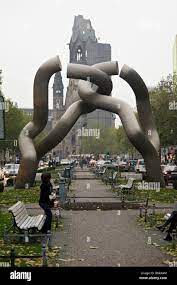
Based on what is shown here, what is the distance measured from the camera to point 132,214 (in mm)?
19688

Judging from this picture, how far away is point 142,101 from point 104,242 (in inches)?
797

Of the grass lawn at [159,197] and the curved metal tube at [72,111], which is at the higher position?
the curved metal tube at [72,111]

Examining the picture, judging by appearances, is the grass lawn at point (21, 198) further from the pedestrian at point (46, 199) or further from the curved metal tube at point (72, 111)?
the pedestrian at point (46, 199)

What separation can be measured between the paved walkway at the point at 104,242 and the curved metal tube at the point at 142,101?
1342 centimetres

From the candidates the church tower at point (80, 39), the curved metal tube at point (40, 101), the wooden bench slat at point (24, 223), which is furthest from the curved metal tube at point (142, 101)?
the church tower at point (80, 39)

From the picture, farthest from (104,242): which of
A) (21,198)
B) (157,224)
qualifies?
(21,198)

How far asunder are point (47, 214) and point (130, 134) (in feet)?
57.7

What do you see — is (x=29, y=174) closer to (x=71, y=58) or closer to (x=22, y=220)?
(x=22, y=220)

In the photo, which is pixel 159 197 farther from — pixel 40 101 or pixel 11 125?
pixel 11 125

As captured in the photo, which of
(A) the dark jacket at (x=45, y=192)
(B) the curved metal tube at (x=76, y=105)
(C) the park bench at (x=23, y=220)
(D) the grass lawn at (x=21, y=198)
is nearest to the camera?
(C) the park bench at (x=23, y=220)

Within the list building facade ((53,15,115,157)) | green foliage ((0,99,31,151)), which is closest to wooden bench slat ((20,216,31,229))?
green foliage ((0,99,31,151))

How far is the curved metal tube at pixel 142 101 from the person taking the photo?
32469 mm

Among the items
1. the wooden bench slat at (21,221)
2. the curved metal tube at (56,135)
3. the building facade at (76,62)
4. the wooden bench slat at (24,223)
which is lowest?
the wooden bench slat at (24,223)

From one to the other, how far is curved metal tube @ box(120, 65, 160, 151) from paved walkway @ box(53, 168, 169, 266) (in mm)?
13420
